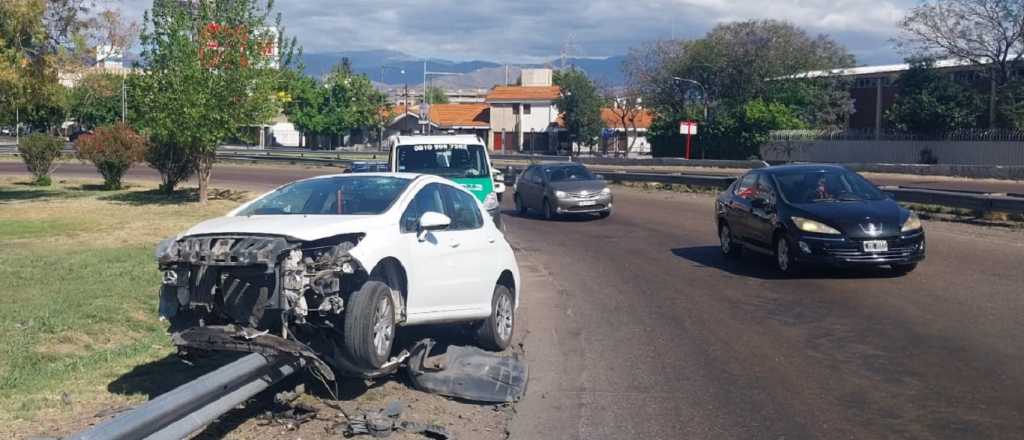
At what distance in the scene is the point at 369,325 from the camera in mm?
7418

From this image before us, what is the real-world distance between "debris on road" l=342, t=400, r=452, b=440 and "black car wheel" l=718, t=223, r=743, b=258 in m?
11.0

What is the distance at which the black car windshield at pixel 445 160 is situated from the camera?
1891cm

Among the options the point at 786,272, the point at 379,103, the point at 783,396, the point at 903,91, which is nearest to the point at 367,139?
the point at 379,103

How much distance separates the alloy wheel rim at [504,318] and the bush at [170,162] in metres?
22.8

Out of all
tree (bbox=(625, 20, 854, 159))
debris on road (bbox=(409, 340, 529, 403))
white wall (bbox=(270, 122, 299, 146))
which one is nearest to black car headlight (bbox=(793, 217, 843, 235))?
debris on road (bbox=(409, 340, 529, 403))

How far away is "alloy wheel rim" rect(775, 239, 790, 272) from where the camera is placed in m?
14.7

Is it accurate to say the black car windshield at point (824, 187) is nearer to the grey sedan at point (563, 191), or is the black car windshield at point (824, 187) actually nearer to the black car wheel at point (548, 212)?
the grey sedan at point (563, 191)

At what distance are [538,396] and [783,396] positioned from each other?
75.5 inches

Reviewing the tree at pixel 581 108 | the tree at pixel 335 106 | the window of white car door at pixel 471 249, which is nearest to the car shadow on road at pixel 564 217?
the window of white car door at pixel 471 249

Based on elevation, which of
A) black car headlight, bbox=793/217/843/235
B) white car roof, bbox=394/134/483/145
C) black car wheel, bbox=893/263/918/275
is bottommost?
black car wheel, bbox=893/263/918/275

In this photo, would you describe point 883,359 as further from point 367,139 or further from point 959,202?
point 367,139

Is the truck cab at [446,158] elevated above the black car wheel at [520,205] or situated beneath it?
elevated above

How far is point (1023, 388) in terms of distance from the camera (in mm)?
8164

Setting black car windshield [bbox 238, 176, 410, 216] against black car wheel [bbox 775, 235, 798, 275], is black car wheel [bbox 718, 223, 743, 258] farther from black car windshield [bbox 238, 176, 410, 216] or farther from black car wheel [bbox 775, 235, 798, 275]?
black car windshield [bbox 238, 176, 410, 216]
